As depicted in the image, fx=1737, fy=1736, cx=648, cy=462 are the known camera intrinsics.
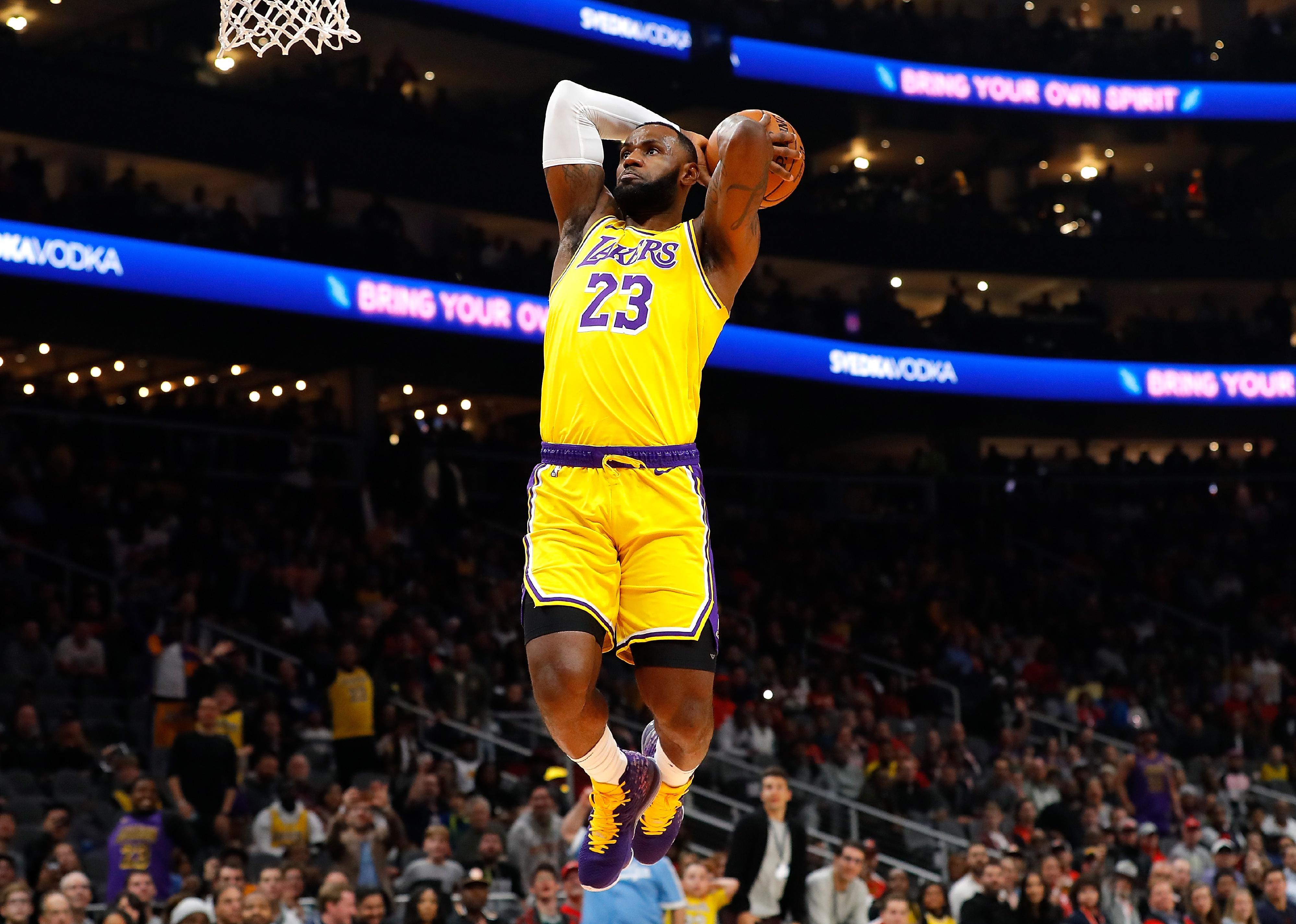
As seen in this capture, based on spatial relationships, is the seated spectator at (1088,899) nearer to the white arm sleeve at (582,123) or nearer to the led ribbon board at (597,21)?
the white arm sleeve at (582,123)

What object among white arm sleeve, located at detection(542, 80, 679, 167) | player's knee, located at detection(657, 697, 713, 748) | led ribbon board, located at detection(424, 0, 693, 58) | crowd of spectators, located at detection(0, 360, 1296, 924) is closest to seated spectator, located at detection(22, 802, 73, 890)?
crowd of spectators, located at detection(0, 360, 1296, 924)

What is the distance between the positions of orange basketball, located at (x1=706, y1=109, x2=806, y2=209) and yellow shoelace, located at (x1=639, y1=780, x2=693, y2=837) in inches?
85.0

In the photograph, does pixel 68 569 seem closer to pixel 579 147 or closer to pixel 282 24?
pixel 282 24

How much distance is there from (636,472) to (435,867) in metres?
6.81

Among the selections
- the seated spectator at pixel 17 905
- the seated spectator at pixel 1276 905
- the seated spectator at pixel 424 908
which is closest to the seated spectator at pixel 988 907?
the seated spectator at pixel 1276 905

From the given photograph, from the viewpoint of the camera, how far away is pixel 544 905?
11422 mm

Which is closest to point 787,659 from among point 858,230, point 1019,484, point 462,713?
point 462,713

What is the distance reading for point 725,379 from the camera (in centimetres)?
2833

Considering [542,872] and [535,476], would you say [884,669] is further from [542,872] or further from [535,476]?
[535,476]

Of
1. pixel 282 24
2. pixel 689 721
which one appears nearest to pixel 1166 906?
pixel 689 721

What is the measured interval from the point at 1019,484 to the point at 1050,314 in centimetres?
370

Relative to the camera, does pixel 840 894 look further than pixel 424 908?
Yes

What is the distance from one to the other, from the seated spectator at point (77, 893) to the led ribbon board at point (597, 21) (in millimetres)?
15957

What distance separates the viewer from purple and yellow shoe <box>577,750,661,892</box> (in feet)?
20.4
